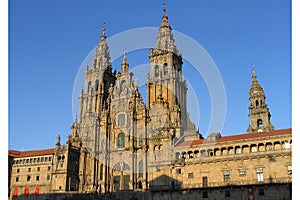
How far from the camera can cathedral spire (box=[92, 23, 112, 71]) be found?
81.6 meters

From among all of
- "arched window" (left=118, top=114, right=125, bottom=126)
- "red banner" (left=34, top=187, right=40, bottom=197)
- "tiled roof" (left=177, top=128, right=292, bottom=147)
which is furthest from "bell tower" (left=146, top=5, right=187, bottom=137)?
"red banner" (left=34, top=187, right=40, bottom=197)

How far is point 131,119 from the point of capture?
69.0m

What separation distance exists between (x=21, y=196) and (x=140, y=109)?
99.0 ft

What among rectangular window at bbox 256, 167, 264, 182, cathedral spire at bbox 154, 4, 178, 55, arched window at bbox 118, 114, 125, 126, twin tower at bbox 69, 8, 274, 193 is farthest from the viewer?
cathedral spire at bbox 154, 4, 178, 55

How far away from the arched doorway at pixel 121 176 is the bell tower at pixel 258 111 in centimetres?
2766

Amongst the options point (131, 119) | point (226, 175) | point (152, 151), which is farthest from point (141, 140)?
point (226, 175)

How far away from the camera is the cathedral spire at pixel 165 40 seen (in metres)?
76.1

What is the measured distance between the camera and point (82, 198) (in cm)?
5719

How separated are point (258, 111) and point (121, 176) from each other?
32.4 m

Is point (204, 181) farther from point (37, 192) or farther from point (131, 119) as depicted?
point (37, 192)

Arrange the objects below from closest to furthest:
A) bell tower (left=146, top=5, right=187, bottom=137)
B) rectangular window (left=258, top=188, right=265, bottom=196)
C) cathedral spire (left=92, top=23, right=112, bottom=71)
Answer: rectangular window (left=258, top=188, right=265, bottom=196) → bell tower (left=146, top=5, right=187, bottom=137) → cathedral spire (left=92, top=23, right=112, bottom=71)

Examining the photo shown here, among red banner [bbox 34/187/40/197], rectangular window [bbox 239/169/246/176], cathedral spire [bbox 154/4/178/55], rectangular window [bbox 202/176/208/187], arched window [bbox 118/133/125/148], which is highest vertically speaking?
cathedral spire [bbox 154/4/178/55]

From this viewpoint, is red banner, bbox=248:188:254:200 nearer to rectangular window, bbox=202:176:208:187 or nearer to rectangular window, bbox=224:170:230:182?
rectangular window, bbox=224:170:230:182
